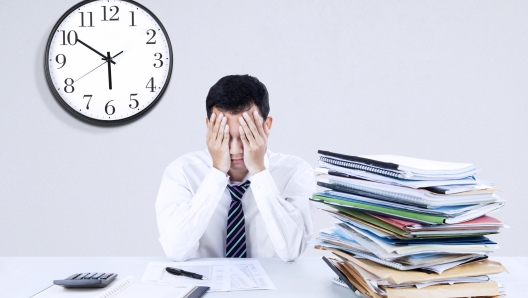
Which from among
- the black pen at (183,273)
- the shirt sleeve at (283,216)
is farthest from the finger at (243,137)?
the black pen at (183,273)

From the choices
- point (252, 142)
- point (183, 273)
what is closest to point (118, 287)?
point (183, 273)

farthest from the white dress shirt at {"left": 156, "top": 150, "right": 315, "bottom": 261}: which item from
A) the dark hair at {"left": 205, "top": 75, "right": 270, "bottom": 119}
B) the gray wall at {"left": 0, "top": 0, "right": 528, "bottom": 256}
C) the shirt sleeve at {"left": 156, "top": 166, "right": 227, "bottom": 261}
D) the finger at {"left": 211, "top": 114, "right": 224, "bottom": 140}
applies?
the gray wall at {"left": 0, "top": 0, "right": 528, "bottom": 256}

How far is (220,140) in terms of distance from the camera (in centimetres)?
167

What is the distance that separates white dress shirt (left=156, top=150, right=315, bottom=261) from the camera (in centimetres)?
157

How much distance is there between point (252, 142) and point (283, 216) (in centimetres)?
26

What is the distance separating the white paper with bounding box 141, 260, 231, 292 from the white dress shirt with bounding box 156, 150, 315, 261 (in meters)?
0.11

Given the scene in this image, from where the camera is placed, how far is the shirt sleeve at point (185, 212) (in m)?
1.54

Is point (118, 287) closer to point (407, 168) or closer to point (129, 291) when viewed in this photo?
point (129, 291)

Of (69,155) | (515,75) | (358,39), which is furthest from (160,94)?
(515,75)

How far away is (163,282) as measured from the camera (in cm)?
121

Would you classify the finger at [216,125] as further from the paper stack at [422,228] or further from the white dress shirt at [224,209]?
the paper stack at [422,228]

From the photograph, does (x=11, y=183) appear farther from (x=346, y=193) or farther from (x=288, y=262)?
(x=346, y=193)

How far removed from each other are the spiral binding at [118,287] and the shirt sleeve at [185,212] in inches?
12.4

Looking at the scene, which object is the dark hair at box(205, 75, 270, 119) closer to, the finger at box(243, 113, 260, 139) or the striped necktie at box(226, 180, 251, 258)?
the finger at box(243, 113, 260, 139)
